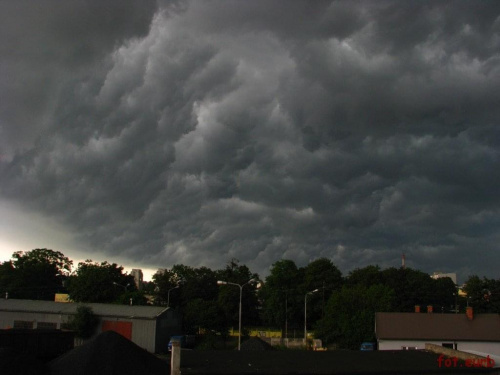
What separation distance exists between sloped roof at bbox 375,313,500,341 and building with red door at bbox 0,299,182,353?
27.8 meters

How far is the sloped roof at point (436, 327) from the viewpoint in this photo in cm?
5318

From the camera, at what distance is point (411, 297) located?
99.6m

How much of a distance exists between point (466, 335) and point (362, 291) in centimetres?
1505

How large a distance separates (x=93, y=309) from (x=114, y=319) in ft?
14.9

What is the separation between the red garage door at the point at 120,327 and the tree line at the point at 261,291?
16629 millimetres

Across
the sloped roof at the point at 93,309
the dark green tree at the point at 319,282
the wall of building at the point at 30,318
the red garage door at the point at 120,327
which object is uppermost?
the dark green tree at the point at 319,282

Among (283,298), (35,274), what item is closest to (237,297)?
(283,298)

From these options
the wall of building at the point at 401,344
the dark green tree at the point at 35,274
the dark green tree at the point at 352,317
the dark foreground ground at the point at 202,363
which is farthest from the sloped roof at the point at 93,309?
the dark green tree at the point at 35,274

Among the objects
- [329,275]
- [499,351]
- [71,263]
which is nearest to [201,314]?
[329,275]

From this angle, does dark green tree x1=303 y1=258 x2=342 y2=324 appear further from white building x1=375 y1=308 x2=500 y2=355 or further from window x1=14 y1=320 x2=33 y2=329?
window x1=14 y1=320 x2=33 y2=329

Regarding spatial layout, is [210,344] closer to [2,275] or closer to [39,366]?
[39,366]

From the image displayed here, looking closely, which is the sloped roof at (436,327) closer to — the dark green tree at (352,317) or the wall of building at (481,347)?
the wall of building at (481,347)

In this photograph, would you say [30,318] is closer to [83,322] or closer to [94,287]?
[83,322]

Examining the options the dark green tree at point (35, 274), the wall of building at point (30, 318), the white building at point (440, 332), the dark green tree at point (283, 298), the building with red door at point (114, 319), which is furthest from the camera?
the dark green tree at point (35, 274)
